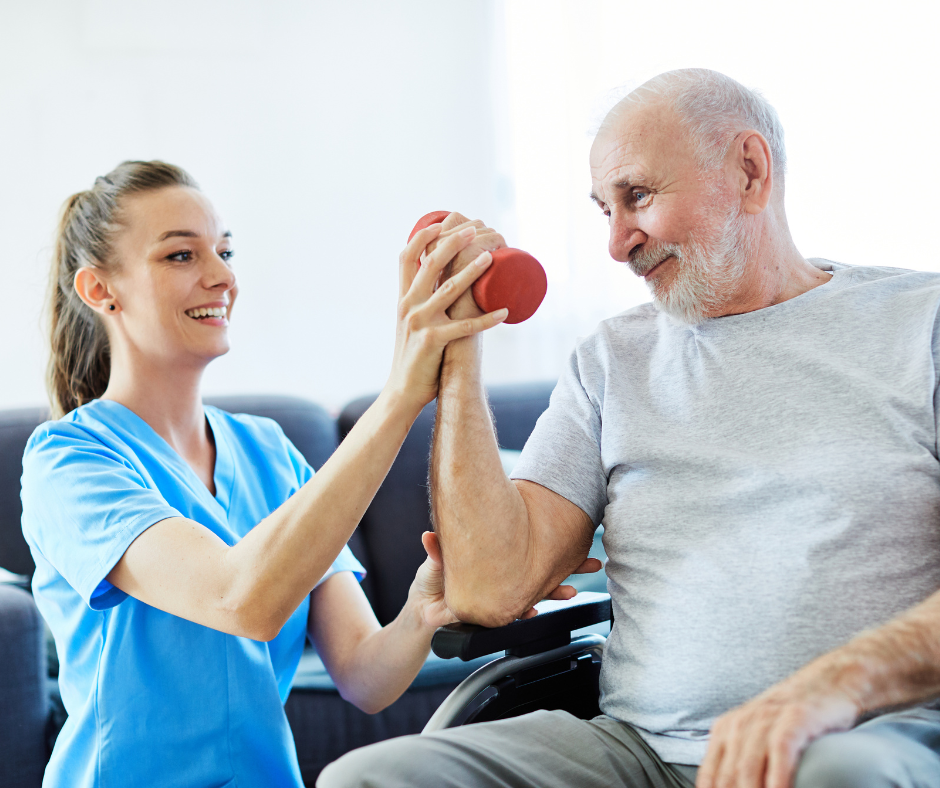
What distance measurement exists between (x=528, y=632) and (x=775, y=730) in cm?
40

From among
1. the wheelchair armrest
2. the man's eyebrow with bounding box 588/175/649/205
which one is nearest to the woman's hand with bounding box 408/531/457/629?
the wheelchair armrest

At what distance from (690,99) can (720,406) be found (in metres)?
0.45

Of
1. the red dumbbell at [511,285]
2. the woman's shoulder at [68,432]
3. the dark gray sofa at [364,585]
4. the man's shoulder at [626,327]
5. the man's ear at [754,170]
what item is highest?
the man's ear at [754,170]

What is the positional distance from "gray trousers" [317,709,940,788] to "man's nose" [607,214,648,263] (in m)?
0.65

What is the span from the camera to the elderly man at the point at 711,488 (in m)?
0.83

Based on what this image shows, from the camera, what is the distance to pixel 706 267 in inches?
45.1

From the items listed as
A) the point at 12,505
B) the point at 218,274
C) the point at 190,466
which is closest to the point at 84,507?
the point at 190,466

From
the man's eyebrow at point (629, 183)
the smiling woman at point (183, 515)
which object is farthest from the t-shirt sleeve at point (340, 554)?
the man's eyebrow at point (629, 183)

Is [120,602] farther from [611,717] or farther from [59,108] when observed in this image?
[59,108]

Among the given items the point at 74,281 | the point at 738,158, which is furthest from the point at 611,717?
the point at 74,281

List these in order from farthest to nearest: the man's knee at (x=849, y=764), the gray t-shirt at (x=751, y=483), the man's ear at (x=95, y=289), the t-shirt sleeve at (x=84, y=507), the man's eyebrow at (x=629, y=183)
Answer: the man's ear at (x=95, y=289), the man's eyebrow at (x=629, y=183), the t-shirt sleeve at (x=84, y=507), the gray t-shirt at (x=751, y=483), the man's knee at (x=849, y=764)

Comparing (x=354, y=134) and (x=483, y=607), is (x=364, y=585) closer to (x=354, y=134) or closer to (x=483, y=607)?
(x=483, y=607)

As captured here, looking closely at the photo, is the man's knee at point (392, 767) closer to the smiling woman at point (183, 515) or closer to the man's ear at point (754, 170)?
the smiling woman at point (183, 515)

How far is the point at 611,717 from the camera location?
3.38 feet
